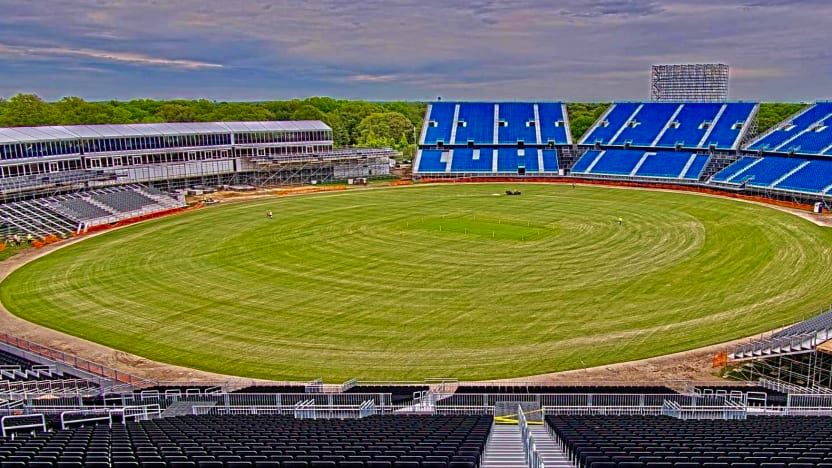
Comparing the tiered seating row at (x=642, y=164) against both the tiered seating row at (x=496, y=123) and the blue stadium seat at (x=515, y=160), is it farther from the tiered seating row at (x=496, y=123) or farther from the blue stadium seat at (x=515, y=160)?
the tiered seating row at (x=496, y=123)

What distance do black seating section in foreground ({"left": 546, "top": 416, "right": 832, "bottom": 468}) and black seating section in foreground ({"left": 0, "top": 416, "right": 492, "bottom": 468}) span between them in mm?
1969

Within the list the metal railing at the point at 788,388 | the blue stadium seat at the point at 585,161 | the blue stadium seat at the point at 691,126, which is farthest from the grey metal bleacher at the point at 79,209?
the blue stadium seat at the point at 691,126

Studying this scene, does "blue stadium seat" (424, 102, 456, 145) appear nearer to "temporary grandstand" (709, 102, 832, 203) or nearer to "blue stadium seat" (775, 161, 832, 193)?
"temporary grandstand" (709, 102, 832, 203)

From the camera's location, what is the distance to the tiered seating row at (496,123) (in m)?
92.0

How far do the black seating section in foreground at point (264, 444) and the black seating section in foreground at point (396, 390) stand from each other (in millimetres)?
3559

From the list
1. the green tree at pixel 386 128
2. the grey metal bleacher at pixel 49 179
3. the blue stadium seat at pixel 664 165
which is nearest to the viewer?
the grey metal bleacher at pixel 49 179

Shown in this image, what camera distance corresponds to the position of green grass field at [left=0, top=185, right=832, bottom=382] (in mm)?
26422

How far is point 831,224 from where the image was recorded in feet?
165

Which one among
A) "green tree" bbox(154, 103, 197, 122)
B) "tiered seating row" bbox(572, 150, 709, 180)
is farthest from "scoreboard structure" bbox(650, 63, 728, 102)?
"green tree" bbox(154, 103, 197, 122)

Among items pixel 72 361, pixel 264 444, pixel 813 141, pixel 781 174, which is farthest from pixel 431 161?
pixel 264 444

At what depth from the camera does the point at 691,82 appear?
96.4 metres

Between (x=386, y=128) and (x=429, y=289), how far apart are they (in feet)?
333

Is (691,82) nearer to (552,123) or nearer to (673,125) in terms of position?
(673,125)

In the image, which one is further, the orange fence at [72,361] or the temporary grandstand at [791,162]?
the temporary grandstand at [791,162]
